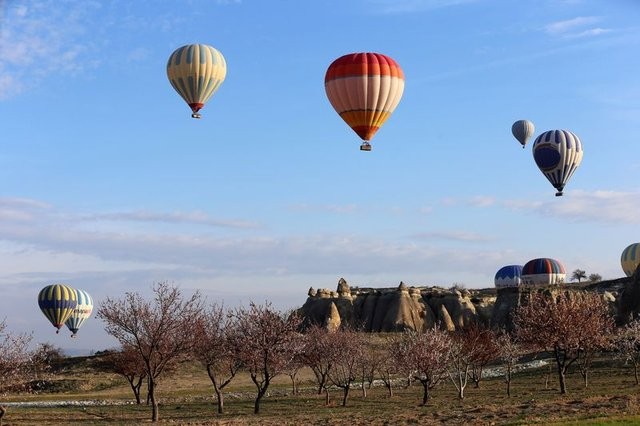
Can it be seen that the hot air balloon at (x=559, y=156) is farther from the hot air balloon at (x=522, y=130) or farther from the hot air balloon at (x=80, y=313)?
the hot air balloon at (x=80, y=313)

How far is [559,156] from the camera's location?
97062mm

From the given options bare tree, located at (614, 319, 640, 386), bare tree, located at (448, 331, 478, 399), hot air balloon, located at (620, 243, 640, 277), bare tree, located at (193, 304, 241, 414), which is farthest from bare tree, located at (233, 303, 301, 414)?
hot air balloon, located at (620, 243, 640, 277)

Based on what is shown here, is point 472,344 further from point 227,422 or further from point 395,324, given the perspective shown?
point 395,324

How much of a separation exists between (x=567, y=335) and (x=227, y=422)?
2407 cm

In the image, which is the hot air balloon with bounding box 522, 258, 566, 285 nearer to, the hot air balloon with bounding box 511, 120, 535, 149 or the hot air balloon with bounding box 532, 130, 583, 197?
the hot air balloon with bounding box 511, 120, 535, 149

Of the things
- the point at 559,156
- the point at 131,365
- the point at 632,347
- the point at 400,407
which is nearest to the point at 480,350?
the point at 632,347

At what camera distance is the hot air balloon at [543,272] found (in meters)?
147

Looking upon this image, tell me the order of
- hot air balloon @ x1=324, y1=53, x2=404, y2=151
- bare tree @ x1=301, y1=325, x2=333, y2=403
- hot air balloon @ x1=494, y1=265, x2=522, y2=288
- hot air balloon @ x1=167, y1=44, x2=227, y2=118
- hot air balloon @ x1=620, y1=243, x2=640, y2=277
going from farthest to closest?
hot air balloon @ x1=494, y1=265, x2=522, y2=288, hot air balloon @ x1=620, y1=243, x2=640, y2=277, hot air balloon @ x1=167, y1=44, x2=227, y2=118, bare tree @ x1=301, y1=325, x2=333, y2=403, hot air balloon @ x1=324, y1=53, x2=404, y2=151

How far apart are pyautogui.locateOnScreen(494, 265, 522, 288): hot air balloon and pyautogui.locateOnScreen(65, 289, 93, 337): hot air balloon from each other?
8195 cm

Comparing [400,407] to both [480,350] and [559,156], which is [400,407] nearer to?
[480,350]

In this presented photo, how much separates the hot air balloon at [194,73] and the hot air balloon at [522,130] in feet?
212

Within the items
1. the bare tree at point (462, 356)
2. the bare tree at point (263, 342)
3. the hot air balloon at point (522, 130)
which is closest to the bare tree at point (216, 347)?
the bare tree at point (263, 342)

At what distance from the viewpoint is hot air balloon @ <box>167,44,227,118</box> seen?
243ft

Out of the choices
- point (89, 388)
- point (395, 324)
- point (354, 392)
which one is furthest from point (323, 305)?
point (354, 392)
